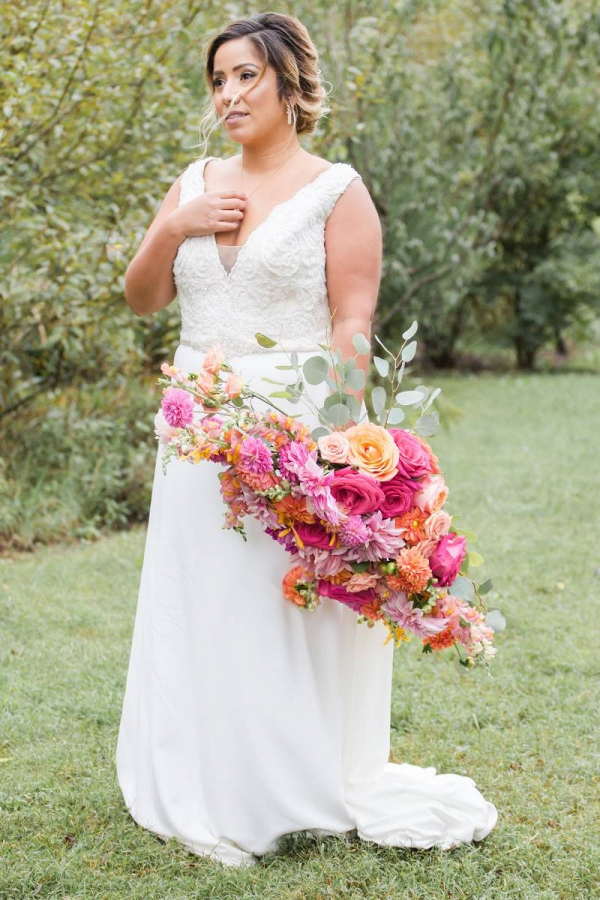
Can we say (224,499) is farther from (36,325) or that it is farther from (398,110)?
(398,110)

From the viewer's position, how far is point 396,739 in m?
3.73

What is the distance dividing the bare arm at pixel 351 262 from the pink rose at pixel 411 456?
19cm

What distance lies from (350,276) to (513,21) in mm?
10067

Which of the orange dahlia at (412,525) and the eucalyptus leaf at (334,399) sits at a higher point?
the eucalyptus leaf at (334,399)

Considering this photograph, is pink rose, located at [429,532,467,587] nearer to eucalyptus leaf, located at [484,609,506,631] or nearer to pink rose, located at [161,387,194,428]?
eucalyptus leaf, located at [484,609,506,631]

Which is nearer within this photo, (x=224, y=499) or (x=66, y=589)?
(x=224, y=499)

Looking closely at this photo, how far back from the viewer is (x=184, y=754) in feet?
9.55

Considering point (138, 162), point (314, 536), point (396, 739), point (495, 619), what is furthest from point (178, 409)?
point (138, 162)

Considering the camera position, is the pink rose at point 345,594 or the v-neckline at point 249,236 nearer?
the pink rose at point 345,594

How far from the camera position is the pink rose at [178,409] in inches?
99.2

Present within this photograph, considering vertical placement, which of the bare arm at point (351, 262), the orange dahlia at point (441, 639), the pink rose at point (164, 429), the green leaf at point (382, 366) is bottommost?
the orange dahlia at point (441, 639)

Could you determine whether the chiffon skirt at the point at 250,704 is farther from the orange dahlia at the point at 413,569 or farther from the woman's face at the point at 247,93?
the woman's face at the point at 247,93

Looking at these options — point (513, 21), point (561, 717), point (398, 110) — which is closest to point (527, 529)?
point (561, 717)

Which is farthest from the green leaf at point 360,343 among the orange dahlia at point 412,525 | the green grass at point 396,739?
the green grass at point 396,739
